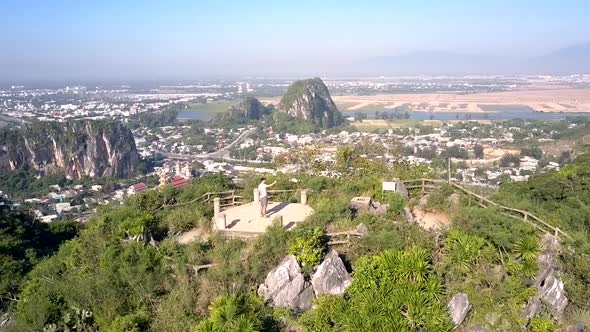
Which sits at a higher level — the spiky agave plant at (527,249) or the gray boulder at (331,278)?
the spiky agave plant at (527,249)

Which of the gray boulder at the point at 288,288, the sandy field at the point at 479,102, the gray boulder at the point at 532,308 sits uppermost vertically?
the gray boulder at the point at 288,288

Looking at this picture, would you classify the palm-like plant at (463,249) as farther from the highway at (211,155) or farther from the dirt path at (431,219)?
the highway at (211,155)

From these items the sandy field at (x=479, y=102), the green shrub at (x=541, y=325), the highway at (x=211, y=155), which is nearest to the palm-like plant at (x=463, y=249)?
the green shrub at (x=541, y=325)

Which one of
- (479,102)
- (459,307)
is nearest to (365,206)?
(459,307)

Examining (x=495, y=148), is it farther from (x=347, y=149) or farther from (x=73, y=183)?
(x=73, y=183)

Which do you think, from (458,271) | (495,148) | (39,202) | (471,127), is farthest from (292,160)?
(471,127)

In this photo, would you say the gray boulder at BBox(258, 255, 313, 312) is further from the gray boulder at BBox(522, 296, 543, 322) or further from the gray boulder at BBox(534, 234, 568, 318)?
the gray boulder at BBox(534, 234, 568, 318)

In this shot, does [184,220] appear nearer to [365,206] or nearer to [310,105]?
[365,206]
